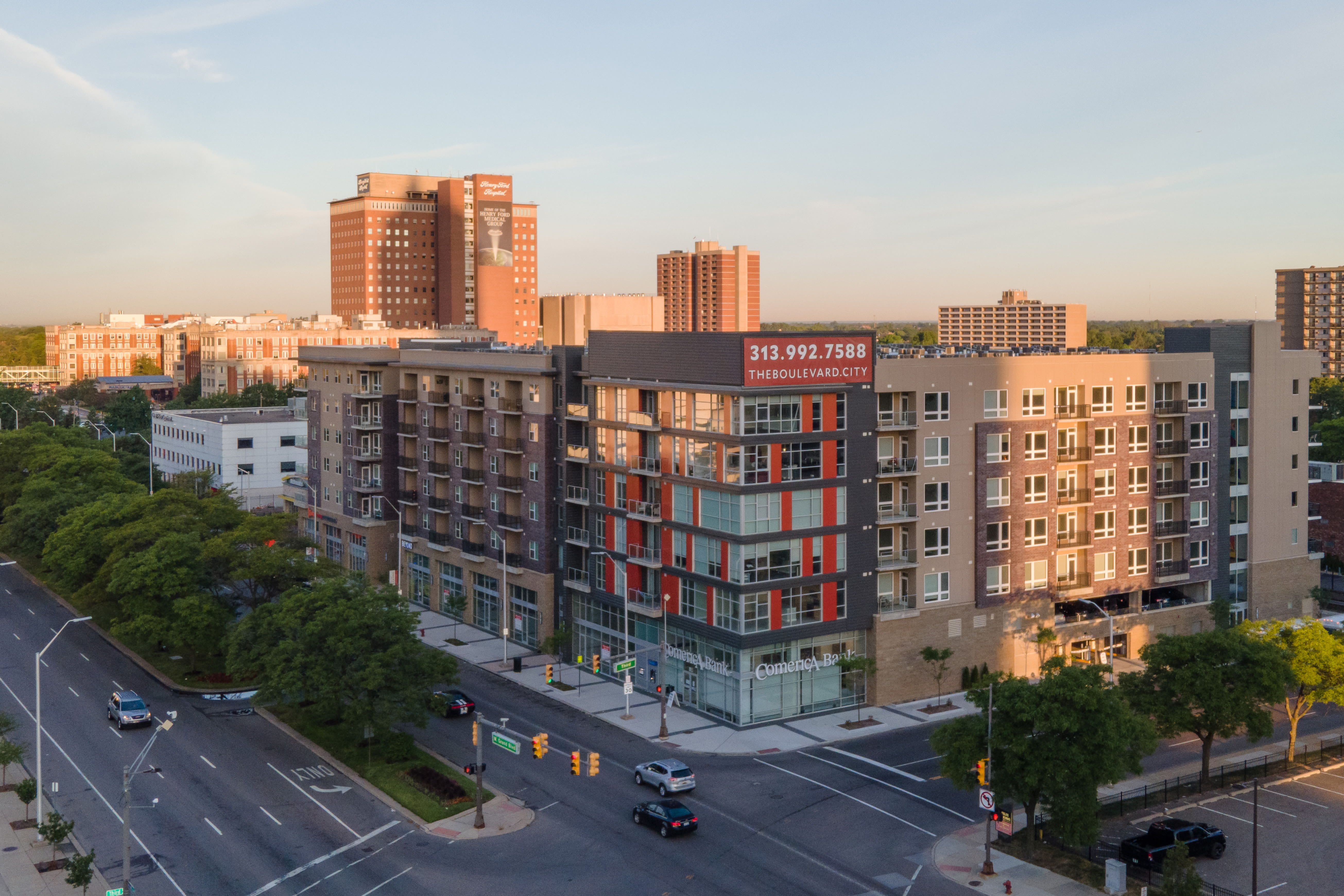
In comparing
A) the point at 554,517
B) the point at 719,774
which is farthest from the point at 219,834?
the point at 554,517

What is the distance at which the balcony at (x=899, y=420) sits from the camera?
73.6 m

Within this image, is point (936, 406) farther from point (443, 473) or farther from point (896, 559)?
point (443, 473)

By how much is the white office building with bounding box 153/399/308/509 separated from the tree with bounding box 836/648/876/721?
8463 cm

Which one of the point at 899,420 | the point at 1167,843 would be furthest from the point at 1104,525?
the point at 1167,843

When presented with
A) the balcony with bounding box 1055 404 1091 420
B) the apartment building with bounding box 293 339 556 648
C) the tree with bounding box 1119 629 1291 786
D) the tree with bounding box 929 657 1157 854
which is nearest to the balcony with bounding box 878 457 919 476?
the balcony with bounding box 1055 404 1091 420

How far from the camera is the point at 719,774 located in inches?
2437

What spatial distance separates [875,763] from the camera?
209 feet

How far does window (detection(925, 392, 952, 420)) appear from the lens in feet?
246

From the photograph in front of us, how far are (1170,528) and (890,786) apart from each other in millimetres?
35080

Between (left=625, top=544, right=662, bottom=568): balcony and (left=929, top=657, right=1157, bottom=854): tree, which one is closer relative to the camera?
(left=929, top=657, right=1157, bottom=854): tree

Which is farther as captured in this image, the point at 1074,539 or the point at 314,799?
the point at 1074,539

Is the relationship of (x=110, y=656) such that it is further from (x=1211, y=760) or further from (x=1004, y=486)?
(x=1211, y=760)

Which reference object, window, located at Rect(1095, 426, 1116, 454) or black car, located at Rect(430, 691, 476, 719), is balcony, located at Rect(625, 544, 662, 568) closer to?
black car, located at Rect(430, 691, 476, 719)

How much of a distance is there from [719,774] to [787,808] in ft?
18.3
